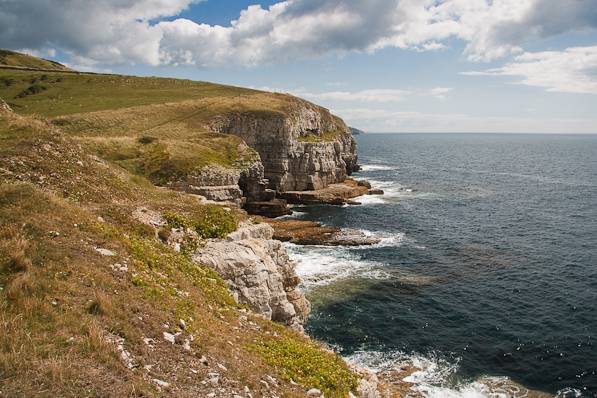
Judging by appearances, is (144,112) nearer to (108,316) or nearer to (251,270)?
(251,270)

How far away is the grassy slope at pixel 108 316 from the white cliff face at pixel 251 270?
5.66ft

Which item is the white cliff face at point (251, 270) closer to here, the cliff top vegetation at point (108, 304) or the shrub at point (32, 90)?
the cliff top vegetation at point (108, 304)

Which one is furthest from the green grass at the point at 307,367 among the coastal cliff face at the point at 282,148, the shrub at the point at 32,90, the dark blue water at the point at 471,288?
the shrub at the point at 32,90

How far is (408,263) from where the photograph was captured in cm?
5406

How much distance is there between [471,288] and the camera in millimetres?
46000

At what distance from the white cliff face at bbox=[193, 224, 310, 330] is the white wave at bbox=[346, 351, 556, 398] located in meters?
7.43

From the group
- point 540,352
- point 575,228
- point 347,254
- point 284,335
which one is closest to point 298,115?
point 347,254

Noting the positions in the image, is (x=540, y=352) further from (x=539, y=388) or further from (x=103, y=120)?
(x=103, y=120)

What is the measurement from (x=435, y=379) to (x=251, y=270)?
16180 millimetres

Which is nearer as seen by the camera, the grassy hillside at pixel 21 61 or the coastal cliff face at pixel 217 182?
the coastal cliff face at pixel 217 182

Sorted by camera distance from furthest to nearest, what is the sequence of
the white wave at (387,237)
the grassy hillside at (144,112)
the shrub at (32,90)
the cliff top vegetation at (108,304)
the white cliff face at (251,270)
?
the shrub at (32,90)
the grassy hillside at (144,112)
the white wave at (387,237)
the white cliff face at (251,270)
the cliff top vegetation at (108,304)

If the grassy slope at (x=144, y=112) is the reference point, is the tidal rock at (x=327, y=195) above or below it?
below

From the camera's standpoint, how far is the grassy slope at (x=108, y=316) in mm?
10844

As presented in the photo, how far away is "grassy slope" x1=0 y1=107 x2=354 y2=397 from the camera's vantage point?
1084 centimetres
